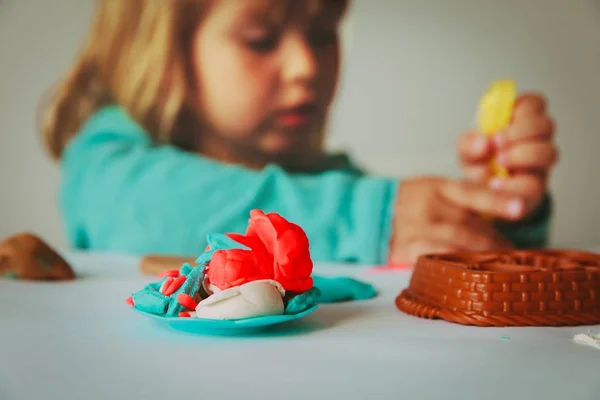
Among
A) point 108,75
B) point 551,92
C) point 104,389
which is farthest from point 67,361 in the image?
point 551,92

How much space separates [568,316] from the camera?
2.07ft

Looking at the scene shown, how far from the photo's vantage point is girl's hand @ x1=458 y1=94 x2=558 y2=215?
1233 mm

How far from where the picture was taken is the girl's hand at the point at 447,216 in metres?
1.19

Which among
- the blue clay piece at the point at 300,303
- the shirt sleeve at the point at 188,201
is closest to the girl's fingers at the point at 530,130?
the shirt sleeve at the point at 188,201

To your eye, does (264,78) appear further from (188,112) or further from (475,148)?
(475,148)

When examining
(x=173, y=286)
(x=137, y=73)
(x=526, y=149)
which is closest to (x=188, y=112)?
(x=137, y=73)

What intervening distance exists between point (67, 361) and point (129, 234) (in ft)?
2.88

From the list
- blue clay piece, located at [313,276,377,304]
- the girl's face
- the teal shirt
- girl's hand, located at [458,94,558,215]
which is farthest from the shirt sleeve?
blue clay piece, located at [313,276,377,304]

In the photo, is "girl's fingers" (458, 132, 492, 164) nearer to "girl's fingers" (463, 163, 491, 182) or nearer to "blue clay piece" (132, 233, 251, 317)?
"girl's fingers" (463, 163, 491, 182)

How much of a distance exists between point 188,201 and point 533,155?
0.72 metres

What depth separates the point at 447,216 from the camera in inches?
48.3

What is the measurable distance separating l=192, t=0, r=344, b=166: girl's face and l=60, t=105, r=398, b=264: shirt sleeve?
103 millimetres

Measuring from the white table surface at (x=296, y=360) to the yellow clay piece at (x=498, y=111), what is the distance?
707mm

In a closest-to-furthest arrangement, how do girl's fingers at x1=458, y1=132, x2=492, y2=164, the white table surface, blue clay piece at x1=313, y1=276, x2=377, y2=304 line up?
the white table surface
blue clay piece at x1=313, y1=276, x2=377, y2=304
girl's fingers at x1=458, y1=132, x2=492, y2=164
